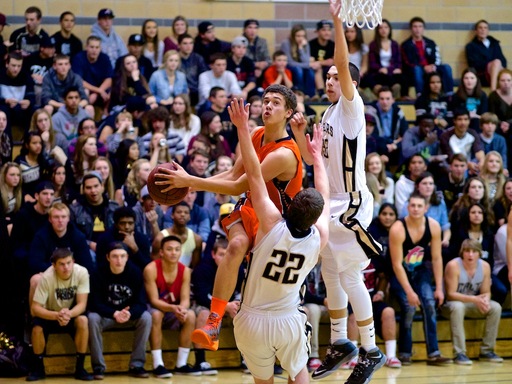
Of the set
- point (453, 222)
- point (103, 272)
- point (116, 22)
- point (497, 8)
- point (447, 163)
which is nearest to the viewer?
point (103, 272)

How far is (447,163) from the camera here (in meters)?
13.9

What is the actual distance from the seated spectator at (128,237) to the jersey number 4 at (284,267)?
4.05m

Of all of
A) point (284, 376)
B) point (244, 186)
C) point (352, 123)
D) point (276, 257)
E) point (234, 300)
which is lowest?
point (284, 376)

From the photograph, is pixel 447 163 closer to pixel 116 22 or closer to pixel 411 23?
pixel 411 23

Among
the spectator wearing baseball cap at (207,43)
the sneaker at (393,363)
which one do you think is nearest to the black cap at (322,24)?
the spectator wearing baseball cap at (207,43)

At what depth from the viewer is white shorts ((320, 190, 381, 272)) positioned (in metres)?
7.86

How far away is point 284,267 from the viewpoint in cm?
709

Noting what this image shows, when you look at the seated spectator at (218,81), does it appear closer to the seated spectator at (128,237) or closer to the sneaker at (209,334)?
the seated spectator at (128,237)

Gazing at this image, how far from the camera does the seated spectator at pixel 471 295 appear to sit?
11.8 meters

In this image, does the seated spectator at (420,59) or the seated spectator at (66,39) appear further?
the seated spectator at (420,59)

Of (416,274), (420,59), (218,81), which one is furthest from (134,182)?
(420,59)

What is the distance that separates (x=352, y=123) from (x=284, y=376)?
13.1ft

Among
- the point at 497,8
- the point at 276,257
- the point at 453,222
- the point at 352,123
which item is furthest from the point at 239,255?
the point at 497,8

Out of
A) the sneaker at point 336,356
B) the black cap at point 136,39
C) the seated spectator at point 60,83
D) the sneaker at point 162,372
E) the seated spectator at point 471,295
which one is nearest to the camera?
the sneaker at point 336,356
